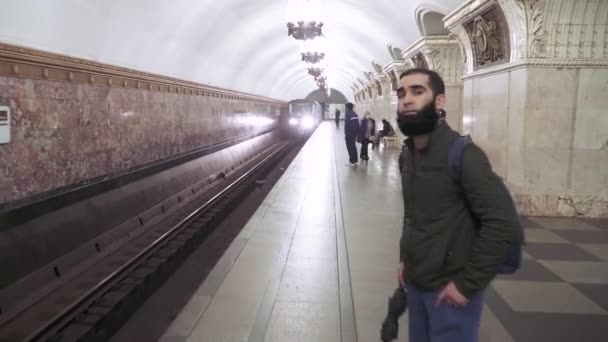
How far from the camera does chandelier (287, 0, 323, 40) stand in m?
8.97

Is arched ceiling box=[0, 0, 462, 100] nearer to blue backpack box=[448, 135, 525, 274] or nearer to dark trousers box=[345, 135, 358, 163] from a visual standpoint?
dark trousers box=[345, 135, 358, 163]

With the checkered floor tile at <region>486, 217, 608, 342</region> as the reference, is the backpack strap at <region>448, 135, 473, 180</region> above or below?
above

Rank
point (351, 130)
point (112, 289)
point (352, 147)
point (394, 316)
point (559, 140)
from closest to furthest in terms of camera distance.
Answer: point (394, 316) → point (112, 289) → point (559, 140) → point (351, 130) → point (352, 147)

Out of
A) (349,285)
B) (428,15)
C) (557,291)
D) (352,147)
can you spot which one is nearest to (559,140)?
(557,291)

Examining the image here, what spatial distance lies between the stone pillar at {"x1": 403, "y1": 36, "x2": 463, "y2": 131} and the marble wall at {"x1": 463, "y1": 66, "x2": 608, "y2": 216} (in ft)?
17.0

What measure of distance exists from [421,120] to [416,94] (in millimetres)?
98

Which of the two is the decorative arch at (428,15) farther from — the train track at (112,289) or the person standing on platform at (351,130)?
the train track at (112,289)

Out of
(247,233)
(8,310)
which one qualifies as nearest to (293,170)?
(247,233)

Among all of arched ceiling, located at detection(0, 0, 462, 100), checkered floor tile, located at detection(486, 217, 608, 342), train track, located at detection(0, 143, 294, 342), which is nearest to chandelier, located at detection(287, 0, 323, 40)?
arched ceiling, located at detection(0, 0, 462, 100)

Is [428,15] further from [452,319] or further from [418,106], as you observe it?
[452,319]

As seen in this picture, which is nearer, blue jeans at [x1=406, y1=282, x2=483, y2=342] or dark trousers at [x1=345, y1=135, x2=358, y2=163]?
blue jeans at [x1=406, y1=282, x2=483, y2=342]

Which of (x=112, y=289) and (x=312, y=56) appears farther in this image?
(x=312, y=56)

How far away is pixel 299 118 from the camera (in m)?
34.0

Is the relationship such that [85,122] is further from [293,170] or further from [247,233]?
[293,170]
